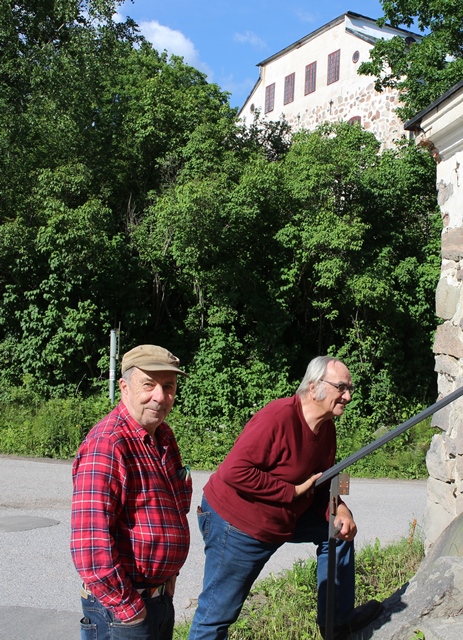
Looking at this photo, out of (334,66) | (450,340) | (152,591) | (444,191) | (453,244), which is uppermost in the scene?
(334,66)

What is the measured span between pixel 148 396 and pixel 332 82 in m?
26.3

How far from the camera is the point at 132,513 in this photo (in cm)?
254

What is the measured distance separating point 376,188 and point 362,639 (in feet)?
44.1

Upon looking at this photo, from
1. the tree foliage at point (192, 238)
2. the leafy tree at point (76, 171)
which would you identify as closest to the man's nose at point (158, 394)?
the tree foliage at point (192, 238)

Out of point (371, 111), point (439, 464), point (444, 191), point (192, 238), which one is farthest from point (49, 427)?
point (371, 111)

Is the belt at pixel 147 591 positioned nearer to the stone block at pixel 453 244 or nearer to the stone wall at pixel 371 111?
the stone block at pixel 453 244

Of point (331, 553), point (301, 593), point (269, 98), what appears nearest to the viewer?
point (331, 553)

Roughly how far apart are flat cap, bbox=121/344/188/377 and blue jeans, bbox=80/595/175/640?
34.1 inches

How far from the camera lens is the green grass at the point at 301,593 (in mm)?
3982

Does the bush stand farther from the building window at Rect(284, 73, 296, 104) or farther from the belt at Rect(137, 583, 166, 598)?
the building window at Rect(284, 73, 296, 104)

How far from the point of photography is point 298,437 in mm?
3342

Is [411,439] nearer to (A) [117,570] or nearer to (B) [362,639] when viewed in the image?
(B) [362,639]

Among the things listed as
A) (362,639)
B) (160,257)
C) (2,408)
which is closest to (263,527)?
(362,639)

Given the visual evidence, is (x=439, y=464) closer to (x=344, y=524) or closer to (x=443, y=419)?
(x=443, y=419)
